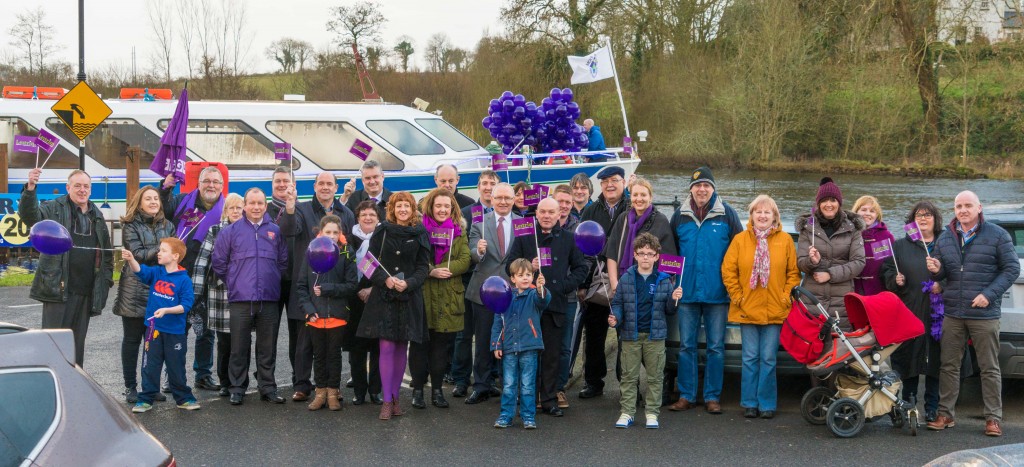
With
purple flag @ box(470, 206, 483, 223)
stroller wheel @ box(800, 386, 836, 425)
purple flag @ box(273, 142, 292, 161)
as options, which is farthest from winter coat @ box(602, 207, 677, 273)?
purple flag @ box(273, 142, 292, 161)

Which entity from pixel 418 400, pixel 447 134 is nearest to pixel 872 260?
pixel 418 400

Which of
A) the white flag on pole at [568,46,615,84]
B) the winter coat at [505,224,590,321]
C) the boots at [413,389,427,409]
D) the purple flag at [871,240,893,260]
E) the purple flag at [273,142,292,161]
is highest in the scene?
the white flag on pole at [568,46,615,84]

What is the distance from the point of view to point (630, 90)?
148ft

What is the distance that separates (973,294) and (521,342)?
3.32 metres

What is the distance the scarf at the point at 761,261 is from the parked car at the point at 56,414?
551 cm

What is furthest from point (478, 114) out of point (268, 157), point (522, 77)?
point (268, 157)

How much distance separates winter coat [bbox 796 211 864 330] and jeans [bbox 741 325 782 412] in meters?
0.44

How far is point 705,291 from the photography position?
8.16 meters

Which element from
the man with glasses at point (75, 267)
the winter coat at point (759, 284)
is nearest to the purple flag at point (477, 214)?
the winter coat at point (759, 284)

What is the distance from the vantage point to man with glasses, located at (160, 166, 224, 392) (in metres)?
8.80

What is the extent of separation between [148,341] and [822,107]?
36.8 meters

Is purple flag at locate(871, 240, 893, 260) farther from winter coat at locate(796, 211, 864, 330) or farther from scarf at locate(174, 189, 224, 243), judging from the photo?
scarf at locate(174, 189, 224, 243)

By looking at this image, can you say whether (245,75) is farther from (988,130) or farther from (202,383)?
(202,383)

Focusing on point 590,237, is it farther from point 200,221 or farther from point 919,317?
point 200,221
